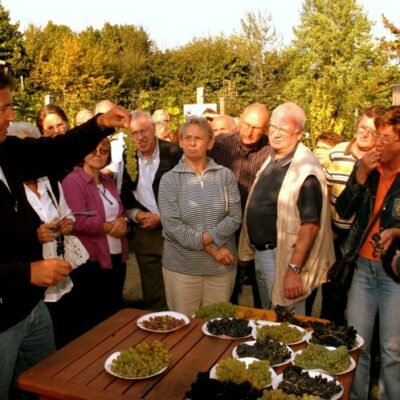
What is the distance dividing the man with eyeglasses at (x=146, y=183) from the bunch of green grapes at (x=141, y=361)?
2313mm

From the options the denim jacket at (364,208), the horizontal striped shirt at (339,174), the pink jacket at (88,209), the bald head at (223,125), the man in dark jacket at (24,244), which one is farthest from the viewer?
the bald head at (223,125)

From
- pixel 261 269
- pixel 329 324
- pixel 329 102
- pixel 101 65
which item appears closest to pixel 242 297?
pixel 261 269

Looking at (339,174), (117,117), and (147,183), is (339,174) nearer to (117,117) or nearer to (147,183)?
(147,183)

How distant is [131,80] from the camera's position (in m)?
30.0

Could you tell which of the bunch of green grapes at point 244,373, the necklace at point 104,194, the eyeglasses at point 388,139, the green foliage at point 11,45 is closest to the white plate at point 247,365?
the bunch of green grapes at point 244,373

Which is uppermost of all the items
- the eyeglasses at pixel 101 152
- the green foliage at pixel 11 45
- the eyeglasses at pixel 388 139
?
the green foliage at pixel 11 45

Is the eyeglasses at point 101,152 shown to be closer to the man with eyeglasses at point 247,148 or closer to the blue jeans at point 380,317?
the man with eyeglasses at point 247,148

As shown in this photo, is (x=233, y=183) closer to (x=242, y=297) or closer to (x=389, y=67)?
(x=242, y=297)

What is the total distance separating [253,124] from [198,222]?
3.64 feet

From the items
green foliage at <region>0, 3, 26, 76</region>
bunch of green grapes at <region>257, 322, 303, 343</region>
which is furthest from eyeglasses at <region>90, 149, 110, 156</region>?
green foliage at <region>0, 3, 26, 76</region>

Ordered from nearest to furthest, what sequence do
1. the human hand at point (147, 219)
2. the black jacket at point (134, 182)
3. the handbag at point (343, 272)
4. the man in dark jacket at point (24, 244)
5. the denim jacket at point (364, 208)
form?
the man in dark jacket at point (24, 244) < the denim jacket at point (364, 208) < the handbag at point (343, 272) < the human hand at point (147, 219) < the black jacket at point (134, 182)

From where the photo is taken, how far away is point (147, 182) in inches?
185

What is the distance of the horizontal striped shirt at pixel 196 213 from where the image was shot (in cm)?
373

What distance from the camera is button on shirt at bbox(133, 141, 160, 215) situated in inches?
185
